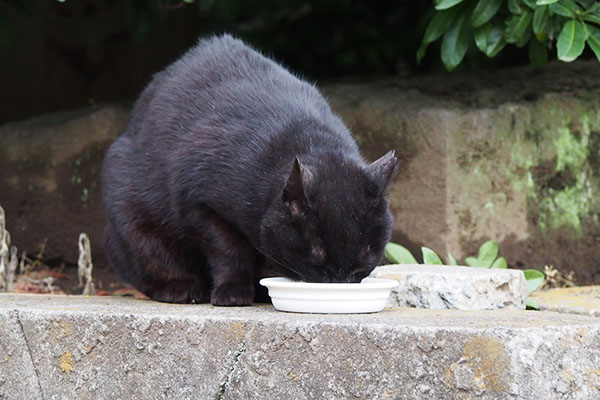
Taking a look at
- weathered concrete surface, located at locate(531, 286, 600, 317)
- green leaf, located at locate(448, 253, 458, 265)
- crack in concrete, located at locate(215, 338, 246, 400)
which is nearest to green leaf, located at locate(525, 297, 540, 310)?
weathered concrete surface, located at locate(531, 286, 600, 317)

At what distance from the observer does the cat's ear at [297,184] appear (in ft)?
9.98

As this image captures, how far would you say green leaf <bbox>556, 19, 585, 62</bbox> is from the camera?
166 inches

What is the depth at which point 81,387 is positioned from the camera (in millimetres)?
3123

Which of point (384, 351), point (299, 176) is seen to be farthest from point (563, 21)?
point (384, 351)

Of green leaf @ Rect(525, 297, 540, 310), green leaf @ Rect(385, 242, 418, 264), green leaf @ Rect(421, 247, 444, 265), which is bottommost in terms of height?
green leaf @ Rect(385, 242, 418, 264)

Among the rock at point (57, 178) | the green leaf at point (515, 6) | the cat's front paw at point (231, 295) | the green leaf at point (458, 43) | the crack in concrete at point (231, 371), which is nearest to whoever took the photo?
the crack in concrete at point (231, 371)

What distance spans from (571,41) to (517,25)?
0.95 ft

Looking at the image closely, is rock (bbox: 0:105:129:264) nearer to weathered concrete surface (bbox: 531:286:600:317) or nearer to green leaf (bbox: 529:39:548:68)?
green leaf (bbox: 529:39:548:68)

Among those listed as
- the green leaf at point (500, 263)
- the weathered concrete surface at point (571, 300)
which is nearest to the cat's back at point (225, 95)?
the weathered concrete surface at point (571, 300)

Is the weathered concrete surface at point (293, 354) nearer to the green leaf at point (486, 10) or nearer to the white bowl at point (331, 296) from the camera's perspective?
the white bowl at point (331, 296)

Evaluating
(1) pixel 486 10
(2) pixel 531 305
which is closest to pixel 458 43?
(1) pixel 486 10

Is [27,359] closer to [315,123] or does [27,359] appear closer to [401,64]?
[315,123]

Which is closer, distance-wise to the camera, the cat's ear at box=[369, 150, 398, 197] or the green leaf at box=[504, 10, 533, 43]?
the cat's ear at box=[369, 150, 398, 197]

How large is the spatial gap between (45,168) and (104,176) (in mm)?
1683
